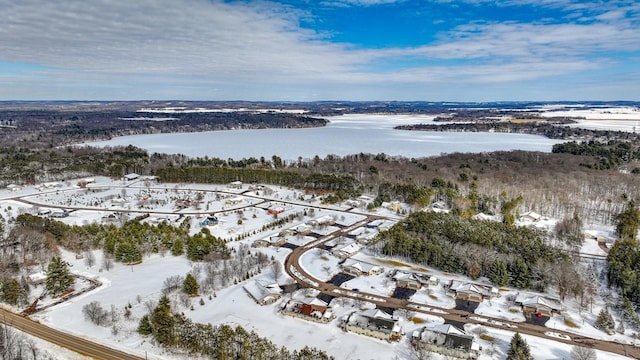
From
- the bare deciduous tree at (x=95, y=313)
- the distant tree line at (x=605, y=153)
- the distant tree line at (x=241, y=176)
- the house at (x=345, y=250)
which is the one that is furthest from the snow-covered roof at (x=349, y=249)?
the distant tree line at (x=605, y=153)

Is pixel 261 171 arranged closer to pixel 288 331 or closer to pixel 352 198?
pixel 352 198

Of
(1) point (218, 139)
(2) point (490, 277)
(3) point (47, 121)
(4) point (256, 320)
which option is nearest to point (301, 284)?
(4) point (256, 320)

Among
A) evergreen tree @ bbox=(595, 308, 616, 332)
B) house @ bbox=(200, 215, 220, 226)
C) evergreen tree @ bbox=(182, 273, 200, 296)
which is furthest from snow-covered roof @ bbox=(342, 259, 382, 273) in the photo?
house @ bbox=(200, 215, 220, 226)

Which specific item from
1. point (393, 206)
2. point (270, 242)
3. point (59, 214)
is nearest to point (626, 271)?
point (393, 206)

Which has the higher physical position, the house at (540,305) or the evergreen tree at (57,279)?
the evergreen tree at (57,279)

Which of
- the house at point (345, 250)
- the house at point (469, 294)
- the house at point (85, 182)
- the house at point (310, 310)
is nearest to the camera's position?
the house at point (310, 310)

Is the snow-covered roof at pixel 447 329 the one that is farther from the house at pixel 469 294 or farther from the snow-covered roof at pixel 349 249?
the snow-covered roof at pixel 349 249

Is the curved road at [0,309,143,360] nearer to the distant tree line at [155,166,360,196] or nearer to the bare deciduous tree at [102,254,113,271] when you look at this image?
the bare deciduous tree at [102,254,113,271]
